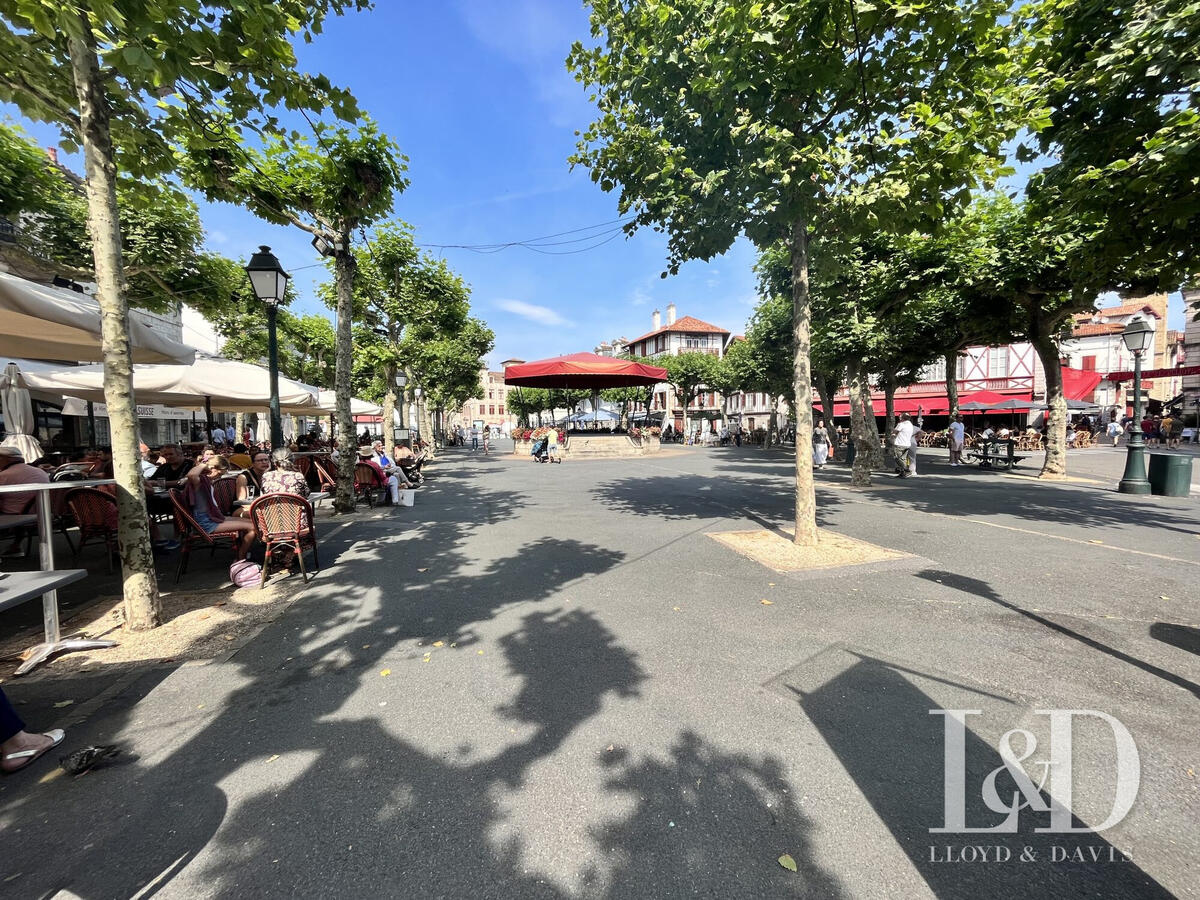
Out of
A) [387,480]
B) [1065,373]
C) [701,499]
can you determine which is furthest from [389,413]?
[1065,373]

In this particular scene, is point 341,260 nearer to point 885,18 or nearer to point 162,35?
point 162,35

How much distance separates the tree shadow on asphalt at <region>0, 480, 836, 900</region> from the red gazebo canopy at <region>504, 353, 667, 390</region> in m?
18.1

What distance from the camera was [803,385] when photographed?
6.15m

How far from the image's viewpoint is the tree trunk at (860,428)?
41.2ft

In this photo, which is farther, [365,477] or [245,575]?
[365,477]

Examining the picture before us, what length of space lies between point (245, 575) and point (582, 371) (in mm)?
17130

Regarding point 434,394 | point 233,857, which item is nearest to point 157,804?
point 233,857

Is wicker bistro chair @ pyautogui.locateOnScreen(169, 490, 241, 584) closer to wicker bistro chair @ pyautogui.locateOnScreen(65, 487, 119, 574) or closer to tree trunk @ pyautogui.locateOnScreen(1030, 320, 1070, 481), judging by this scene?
wicker bistro chair @ pyautogui.locateOnScreen(65, 487, 119, 574)

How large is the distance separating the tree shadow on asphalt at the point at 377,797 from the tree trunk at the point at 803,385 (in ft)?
12.5

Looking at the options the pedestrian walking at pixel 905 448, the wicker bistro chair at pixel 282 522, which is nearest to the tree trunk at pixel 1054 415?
the pedestrian walking at pixel 905 448

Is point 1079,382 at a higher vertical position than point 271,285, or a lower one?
lower

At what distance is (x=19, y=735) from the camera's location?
7.75 feet

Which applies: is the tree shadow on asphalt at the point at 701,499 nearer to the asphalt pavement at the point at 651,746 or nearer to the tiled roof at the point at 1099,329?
the asphalt pavement at the point at 651,746

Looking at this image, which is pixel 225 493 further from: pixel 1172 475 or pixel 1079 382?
pixel 1079 382
